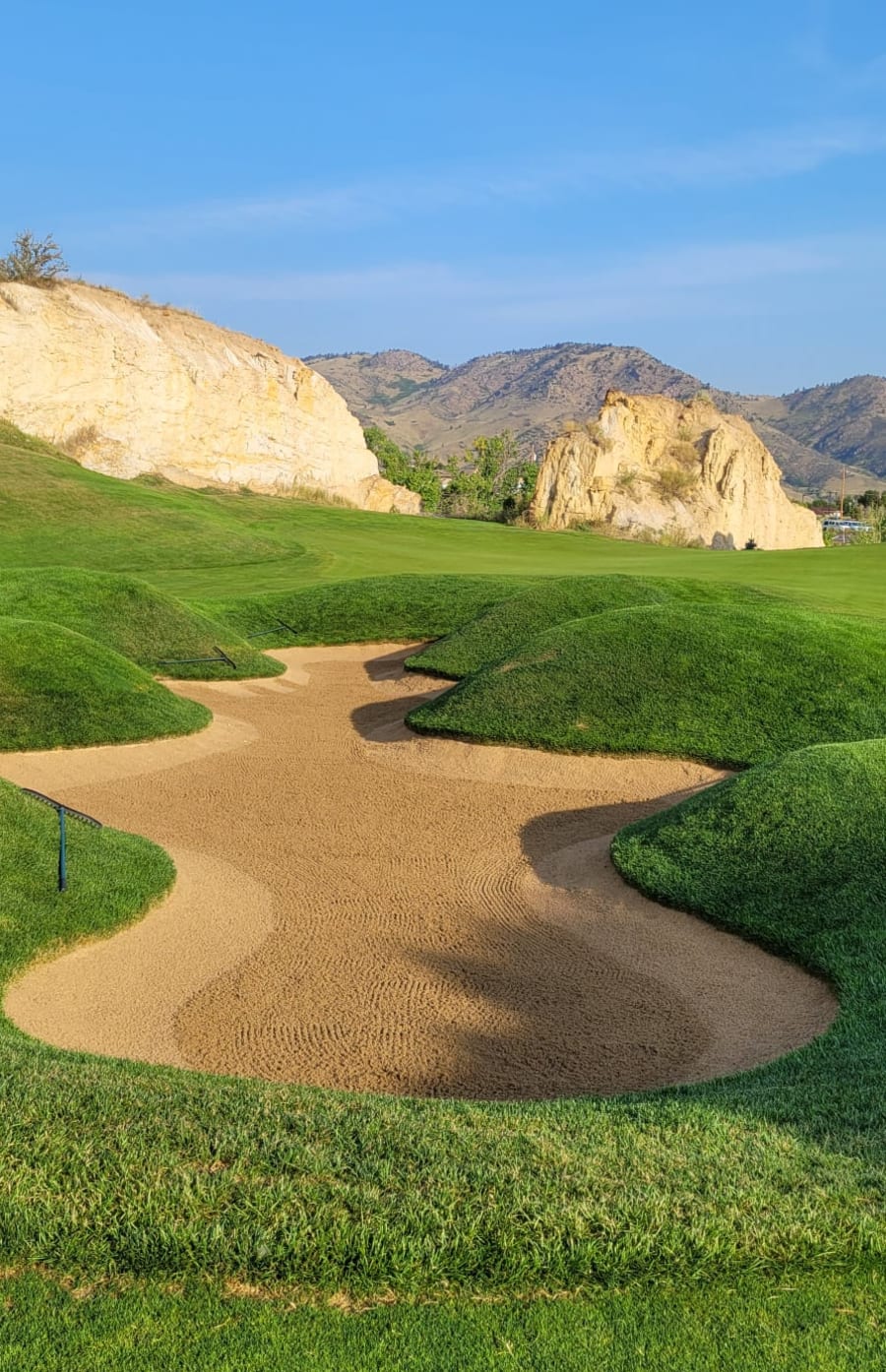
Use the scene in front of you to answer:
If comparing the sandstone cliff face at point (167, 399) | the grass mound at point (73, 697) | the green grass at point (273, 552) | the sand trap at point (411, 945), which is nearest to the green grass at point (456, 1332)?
the sand trap at point (411, 945)

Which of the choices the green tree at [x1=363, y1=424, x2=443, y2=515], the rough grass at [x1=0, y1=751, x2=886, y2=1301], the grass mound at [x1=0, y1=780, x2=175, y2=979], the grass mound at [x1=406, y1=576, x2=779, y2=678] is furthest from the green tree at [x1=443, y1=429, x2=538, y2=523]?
the rough grass at [x1=0, y1=751, x2=886, y2=1301]

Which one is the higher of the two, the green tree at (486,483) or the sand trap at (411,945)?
the green tree at (486,483)

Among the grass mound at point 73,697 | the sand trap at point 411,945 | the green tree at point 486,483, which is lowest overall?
the sand trap at point 411,945

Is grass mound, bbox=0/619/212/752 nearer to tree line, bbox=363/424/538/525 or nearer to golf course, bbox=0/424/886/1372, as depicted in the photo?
golf course, bbox=0/424/886/1372

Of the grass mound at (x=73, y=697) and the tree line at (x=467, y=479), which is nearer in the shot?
the grass mound at (x=73, y=697)

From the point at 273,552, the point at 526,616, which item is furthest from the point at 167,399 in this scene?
the point at 526,616

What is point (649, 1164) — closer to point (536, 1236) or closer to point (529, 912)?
point (536, 1236)

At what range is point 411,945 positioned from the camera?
10.3 meters

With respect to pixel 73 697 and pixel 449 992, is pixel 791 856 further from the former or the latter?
pixel 73 697

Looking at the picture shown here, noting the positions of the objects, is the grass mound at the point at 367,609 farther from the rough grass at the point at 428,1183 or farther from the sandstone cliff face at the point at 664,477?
the sandstone cliff face at the point at 664,477

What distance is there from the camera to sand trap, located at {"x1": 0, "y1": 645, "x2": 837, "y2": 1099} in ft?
26.8

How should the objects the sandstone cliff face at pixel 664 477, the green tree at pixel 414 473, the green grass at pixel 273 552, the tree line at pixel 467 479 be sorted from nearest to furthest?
the green grass at pixel 273 552, the sandstone cliff face at pixel 664 477, the tree line at pixel 467 479, the green tree at pixel 414 473

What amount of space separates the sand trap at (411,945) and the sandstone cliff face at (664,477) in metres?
60.4

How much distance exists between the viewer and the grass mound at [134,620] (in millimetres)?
22922
